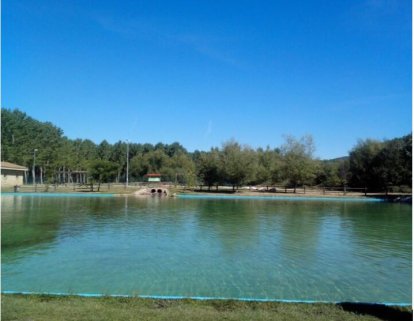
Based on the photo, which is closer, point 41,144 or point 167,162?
point 41,144

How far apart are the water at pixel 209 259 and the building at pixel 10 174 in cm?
3166

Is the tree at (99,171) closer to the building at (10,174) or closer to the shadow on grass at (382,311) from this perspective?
the building at (10,174)

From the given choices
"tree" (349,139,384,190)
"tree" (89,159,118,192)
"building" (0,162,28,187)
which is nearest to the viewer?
"tree" (89,159,118,192)

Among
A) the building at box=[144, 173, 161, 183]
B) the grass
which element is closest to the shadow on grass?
the grass

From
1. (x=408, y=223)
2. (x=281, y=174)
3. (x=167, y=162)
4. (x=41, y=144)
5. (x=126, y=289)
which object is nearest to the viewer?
(x=126, y=289)

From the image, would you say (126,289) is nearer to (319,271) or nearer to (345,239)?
(319,271)

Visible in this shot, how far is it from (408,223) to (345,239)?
684cm

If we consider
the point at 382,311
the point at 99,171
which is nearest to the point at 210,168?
the point at 99,171

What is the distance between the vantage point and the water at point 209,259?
313 inches

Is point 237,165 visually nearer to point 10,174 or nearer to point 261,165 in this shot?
point 261,165

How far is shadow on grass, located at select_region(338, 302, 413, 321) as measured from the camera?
5195 millimetres

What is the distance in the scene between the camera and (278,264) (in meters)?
10.3

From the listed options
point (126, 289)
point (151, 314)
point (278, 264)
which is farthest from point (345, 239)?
point (151, 314)

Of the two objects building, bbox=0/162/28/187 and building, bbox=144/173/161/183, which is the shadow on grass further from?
building, bbox=144/173/161/183
